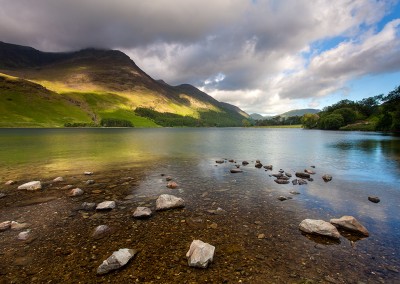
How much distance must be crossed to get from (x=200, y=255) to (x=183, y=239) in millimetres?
2412

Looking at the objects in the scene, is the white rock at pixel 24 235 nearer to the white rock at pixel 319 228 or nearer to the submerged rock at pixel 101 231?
the submerged rock at pixel 101 231

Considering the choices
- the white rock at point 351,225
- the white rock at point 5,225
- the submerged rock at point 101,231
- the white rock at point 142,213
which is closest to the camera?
the submerged rock at point 101,231

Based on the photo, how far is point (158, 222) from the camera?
1441cm

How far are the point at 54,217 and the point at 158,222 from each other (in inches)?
284

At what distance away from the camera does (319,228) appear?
42.9ft

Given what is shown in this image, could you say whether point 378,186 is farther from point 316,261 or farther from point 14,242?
point 14,242

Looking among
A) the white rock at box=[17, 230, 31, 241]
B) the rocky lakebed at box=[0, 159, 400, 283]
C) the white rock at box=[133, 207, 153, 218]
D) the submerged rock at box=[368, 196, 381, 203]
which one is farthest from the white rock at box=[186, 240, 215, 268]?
the submerged rock at box=[368, 196, 381, 203]

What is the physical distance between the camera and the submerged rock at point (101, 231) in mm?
12508

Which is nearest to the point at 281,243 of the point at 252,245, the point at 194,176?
the point at 252,245

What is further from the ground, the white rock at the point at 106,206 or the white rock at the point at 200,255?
the white rock at the point at 200,255

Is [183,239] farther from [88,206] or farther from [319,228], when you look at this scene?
[88,206]

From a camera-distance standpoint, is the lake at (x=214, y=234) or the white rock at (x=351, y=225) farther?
the white rock at (x=351, y=225)

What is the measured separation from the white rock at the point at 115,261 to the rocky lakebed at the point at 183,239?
0.14 ft

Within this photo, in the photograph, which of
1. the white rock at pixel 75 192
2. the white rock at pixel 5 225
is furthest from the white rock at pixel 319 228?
the white rock at pixel 75 192
